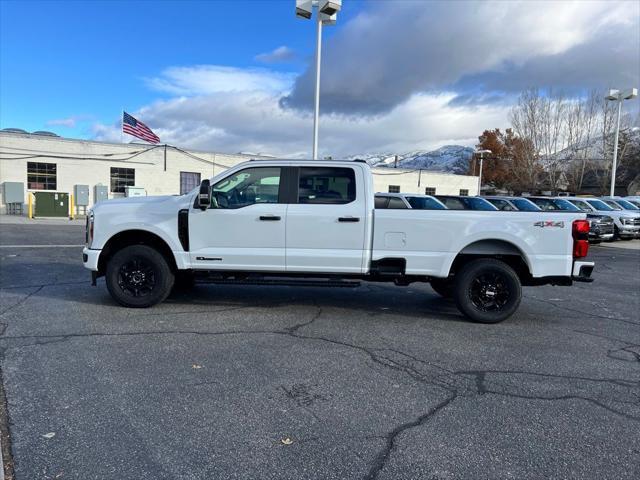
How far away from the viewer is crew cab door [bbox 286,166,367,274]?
6.26 meters

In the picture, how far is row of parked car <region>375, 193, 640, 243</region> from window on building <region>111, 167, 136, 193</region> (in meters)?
21.0

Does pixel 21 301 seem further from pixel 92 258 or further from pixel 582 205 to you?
pixel 582 205

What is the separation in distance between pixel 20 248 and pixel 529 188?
54.0 metres

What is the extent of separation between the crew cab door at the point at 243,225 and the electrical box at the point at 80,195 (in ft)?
83.3

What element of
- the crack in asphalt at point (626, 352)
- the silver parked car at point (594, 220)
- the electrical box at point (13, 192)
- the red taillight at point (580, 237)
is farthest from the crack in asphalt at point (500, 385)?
the electrical box at point (13, 192)

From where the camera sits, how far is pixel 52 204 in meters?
26.8

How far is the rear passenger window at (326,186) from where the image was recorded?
6.38 meters

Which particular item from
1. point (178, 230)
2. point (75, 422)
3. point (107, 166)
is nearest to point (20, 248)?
point (178, 230)

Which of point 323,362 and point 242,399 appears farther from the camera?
point 323,362

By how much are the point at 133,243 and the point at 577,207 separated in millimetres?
19272

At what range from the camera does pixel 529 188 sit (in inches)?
2202

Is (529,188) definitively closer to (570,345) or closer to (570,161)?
(570,161)

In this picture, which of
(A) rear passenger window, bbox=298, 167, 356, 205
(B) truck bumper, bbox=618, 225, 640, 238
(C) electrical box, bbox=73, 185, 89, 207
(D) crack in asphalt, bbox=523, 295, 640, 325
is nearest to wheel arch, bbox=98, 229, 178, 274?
(A) rear passenger window, bbox=298, 167, 356, 205

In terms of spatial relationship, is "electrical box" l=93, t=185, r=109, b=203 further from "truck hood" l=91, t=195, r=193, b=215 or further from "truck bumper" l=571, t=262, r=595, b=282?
"truck bumper" l=571, t=262, r=595, b=282
